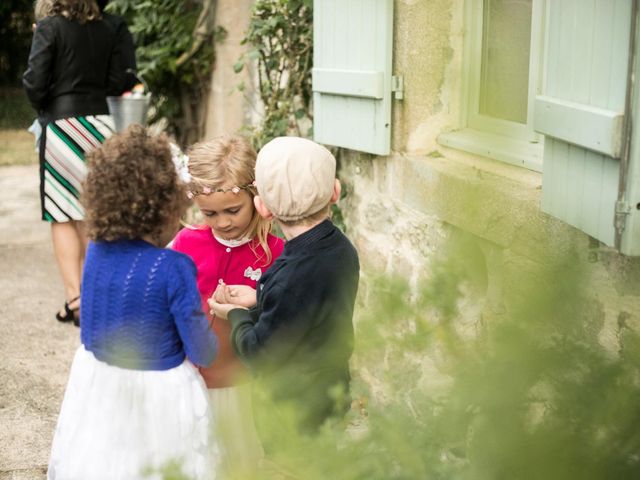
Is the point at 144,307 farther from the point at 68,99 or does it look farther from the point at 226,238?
the point at 68,99

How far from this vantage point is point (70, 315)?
5082mm

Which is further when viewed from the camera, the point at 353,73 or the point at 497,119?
the point at 353,73

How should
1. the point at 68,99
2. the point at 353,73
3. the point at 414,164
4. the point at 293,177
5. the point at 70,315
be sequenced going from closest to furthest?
the point at 293,177 → the point at 414,164 → the point at 353,73 → the point at 68,99 → the point at 70,315

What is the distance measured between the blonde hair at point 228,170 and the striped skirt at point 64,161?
89.4 inches

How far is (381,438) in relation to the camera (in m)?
1.07

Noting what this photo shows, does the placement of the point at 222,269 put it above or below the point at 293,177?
below

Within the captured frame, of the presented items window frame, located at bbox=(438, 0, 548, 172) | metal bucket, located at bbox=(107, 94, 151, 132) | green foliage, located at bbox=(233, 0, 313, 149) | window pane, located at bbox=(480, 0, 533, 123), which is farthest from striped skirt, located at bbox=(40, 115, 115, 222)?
window pane, located at bbox=(480, 0, 533, 123)

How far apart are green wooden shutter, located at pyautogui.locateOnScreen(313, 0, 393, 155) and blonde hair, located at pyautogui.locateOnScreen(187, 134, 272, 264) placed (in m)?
1.19

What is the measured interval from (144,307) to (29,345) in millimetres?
2654

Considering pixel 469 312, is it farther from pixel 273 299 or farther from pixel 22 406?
pixel 22 406

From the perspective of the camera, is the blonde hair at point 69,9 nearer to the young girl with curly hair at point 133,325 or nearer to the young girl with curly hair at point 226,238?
the young girl with curly hair at point 226,238

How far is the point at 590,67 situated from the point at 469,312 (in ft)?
4.38

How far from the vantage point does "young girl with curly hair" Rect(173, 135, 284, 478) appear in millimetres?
2627

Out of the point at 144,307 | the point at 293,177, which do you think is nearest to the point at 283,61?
the point at 293,177
